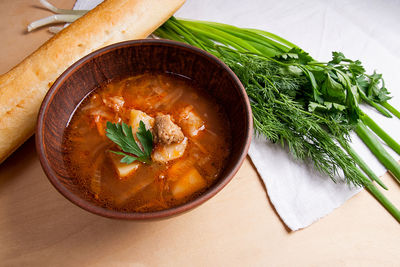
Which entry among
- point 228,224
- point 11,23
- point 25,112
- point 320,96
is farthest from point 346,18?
point 11,23

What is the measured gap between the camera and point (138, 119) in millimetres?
1614

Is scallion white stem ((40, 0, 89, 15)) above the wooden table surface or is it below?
above

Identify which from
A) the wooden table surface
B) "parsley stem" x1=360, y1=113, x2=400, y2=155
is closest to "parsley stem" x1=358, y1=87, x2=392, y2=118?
"parsley stem" x1=360, y1=113, x2=400, y2=155

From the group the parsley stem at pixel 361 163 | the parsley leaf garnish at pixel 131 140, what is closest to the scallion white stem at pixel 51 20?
the parsley leaf garnish at pixel 131 140

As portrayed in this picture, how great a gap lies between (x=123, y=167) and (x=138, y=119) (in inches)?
10.7

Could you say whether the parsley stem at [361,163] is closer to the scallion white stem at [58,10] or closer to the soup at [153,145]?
the soup at [153,145]

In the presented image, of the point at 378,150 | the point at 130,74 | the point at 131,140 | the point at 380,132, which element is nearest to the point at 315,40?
the point at 380,132

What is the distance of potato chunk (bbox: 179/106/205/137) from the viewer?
1638 mm

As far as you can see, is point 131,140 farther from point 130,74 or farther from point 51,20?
point 51,20

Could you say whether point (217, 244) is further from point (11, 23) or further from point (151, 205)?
point (11, 23)

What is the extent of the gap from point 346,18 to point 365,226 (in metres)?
1.77

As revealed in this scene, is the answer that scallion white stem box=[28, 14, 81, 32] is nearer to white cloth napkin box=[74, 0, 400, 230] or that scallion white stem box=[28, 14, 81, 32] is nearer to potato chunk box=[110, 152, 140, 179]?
white cloth napkin box=[74, 0, 400, 230]

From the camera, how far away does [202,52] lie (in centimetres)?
163

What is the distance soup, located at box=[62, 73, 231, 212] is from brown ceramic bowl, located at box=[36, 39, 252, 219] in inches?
1.9
